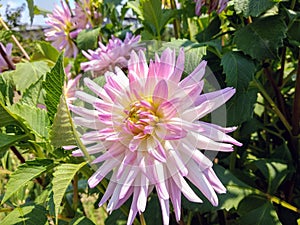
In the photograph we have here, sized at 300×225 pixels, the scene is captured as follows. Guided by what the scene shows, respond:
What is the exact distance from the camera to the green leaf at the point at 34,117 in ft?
1.96

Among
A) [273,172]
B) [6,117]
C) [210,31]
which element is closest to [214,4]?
[210,31]

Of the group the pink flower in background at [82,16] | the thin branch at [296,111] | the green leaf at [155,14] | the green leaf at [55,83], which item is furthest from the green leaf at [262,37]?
the pink flower in background at [82,16]

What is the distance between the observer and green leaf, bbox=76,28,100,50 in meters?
1.05

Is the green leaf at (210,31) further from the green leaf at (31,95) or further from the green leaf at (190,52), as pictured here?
the green leaf at (31,95)

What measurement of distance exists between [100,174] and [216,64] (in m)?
0.43

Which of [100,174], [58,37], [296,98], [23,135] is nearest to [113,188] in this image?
[100,174]

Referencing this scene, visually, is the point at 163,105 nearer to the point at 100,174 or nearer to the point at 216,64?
the point at 100,174

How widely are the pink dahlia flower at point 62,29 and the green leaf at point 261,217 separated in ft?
2.13

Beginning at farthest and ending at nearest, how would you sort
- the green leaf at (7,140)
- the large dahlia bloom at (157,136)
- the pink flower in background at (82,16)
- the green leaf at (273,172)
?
the pink flower in background at (82,16)
the green leaf at (273,172)
the green leaf at (7,140)
the large dahlia bloom at (157,136)

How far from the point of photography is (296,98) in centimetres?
84

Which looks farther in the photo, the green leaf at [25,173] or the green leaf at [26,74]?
the green leaf at [26,74]

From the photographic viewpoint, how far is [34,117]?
60cm

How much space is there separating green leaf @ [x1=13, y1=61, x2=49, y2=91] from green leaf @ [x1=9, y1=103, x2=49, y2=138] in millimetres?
323

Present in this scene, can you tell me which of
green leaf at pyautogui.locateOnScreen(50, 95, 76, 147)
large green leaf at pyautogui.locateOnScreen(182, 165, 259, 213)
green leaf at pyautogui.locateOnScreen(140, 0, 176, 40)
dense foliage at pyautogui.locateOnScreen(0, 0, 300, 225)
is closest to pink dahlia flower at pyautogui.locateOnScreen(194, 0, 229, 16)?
dense foliage at pyautogui.locateOnScreen(0, 0, 300, 225)
